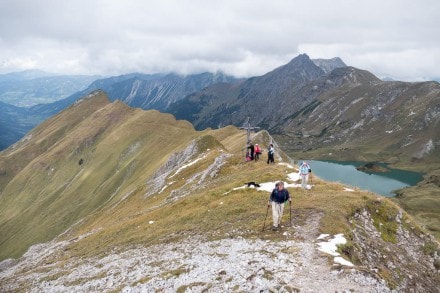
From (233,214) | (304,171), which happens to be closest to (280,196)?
(233,214)

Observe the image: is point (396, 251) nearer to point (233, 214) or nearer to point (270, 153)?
point (233, 214)

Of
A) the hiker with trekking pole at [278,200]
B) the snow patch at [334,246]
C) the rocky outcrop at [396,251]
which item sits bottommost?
the rocky outcrop at [396,251]

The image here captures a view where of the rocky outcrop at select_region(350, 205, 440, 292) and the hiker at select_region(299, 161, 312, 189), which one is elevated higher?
the hiker at select_region(299, 161, 312, 189)

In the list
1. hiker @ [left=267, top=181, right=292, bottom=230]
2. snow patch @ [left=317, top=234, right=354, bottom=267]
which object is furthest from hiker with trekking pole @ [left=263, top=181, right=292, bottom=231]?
snow patch @ [left=317, top=234, right=354, bottom=267]

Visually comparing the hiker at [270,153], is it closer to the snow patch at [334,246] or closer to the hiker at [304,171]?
the hiker at [304,171]

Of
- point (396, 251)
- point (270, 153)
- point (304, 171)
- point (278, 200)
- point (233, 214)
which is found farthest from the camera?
point (270, 153)

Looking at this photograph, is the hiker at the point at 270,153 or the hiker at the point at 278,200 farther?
the hiker at the point at 270,153

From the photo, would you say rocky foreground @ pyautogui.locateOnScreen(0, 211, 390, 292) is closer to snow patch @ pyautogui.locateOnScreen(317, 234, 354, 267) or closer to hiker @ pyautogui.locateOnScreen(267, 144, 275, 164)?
snow patch @ pyautogui.locateOnScreen(317, 234, 354, 267)

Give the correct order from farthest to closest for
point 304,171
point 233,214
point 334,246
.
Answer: point 304,171 < point 233,214 < point 334,246

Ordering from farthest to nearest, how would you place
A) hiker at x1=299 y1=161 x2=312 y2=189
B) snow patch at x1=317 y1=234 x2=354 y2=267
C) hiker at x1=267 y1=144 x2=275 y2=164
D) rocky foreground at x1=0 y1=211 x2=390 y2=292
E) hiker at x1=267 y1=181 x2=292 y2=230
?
hiker at x1=267 y1=144 x2=275 y2=164
hiker at x1=299 y1=161 x2=312 y2=189
hiker at x1=267 y1=181 x2=292 y2=230
snow patch at x1=317 y1=234 x2=354 y2=267
rocky foreground at x1=0 y1=211 x2=390 y2=292

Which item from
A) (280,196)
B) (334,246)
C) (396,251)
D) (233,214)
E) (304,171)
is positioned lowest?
(396,251)

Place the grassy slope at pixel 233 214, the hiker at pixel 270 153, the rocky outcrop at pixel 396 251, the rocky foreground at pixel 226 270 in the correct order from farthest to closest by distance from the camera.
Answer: the hiker at pixel 270 153 < the grassy slope at pixel 233 214 < the rocky outcrop at pixel 396 251 < the rocky foreground at pixel 226 270

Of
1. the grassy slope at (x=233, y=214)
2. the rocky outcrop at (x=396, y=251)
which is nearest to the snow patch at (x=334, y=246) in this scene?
the rocky outcrop at (x=396, y=251)

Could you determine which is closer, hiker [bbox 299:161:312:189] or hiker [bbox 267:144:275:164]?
hiker [bbox 299:161:312:189]
